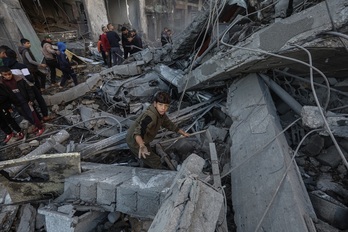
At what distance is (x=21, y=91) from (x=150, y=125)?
9.82 feet

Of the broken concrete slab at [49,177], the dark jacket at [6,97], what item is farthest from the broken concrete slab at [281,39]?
the dark jacket at [6,97]

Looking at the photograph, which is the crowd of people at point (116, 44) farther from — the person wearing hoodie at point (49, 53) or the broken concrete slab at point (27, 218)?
the broken concrete slab at point (27, 218)

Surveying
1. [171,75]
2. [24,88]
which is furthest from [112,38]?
[24,88]

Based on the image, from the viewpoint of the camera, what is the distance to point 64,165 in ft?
8.86

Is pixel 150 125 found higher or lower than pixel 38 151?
higher

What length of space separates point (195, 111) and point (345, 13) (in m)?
2.97

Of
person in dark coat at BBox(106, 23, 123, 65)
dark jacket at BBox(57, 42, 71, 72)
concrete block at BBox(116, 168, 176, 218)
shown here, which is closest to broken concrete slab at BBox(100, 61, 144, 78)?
person in dark coat at BBox(106, 23, 123, 65)

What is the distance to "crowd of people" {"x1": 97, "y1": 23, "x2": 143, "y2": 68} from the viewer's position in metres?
7.91

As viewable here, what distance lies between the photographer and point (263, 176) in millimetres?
2289

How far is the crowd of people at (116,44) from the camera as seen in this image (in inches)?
312

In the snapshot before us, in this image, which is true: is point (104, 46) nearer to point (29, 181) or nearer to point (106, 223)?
point (29, 181)

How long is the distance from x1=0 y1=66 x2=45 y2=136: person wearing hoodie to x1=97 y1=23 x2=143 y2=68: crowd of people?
168 inches

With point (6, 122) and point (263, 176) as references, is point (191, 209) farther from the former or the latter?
point (6, 122)

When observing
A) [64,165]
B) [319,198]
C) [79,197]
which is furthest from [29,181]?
[319,198]
